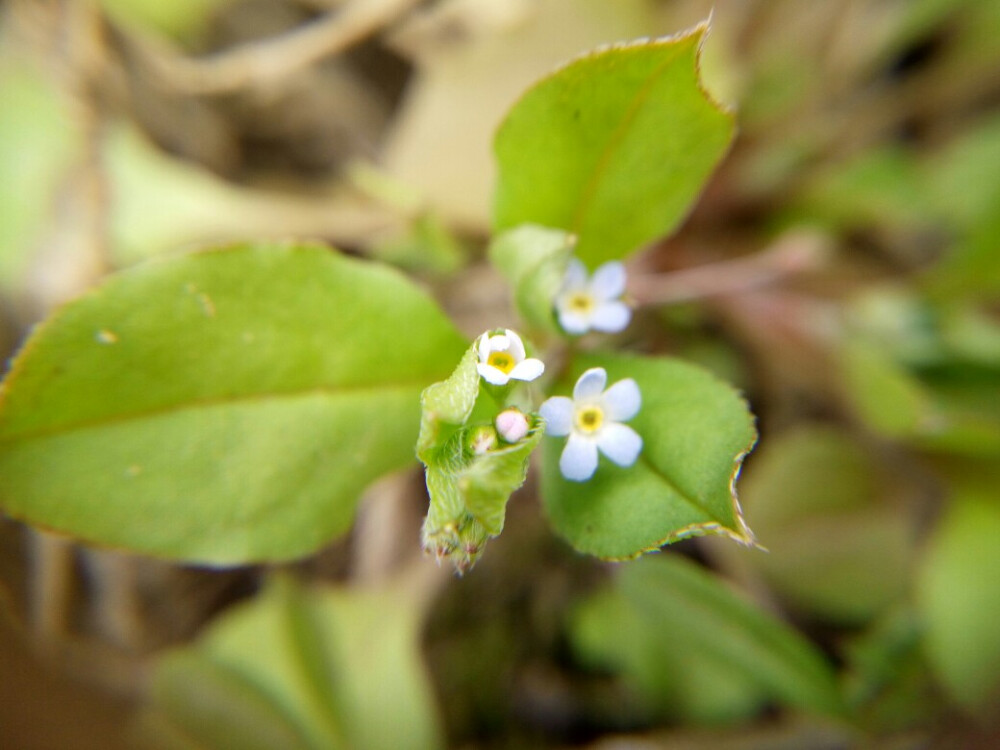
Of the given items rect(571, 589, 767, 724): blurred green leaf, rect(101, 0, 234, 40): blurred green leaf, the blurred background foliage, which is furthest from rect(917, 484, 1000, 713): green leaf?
rect(101, 0, 234, 40): blurred green leaf

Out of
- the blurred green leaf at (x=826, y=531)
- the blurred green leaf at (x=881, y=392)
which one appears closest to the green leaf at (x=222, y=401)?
the blurred green leaf at (x=881, y=392)

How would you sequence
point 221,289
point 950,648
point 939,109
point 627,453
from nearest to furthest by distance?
point 627,453 < point 221,289 < point 950,648 < point 939,109

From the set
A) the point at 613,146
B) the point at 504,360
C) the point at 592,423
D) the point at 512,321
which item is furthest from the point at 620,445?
the point at 512,321

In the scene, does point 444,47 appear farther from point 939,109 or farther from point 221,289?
point 939,109

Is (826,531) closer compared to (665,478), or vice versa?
(665,478)

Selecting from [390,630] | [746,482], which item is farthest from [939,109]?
[390,630]

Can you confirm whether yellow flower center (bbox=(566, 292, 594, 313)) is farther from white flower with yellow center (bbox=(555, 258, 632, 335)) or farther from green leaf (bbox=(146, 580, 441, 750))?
green leaf (bbox=(146, 580, 441, 750))

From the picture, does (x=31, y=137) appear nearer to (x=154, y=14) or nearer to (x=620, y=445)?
(x=154, y=14)
